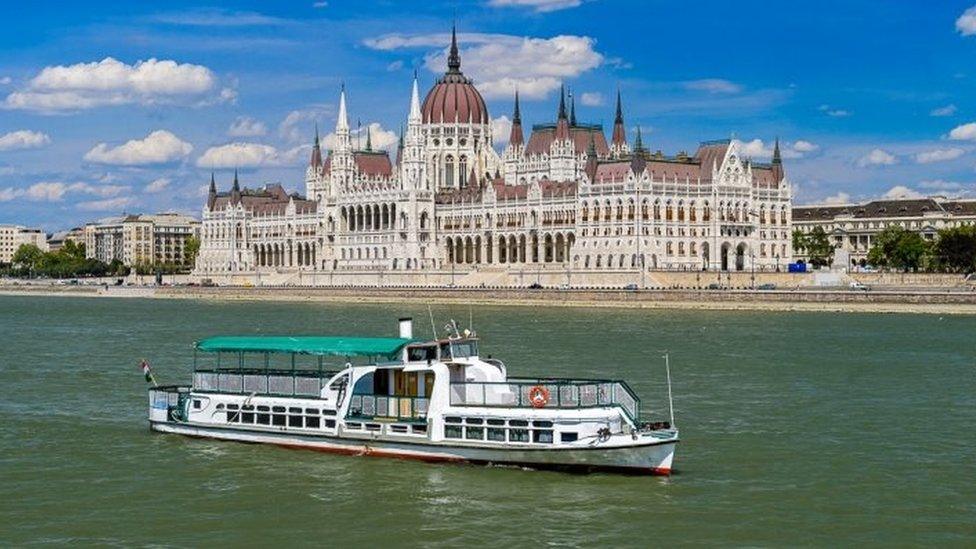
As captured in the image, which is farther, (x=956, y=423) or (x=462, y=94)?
(x=462, y=94)

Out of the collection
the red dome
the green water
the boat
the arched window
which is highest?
the red dome

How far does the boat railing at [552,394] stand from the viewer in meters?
31.9

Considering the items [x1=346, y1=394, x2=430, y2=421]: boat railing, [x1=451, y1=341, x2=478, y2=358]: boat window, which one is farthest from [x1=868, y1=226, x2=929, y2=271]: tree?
[x1=346, y1=394, x2=430, y2=421]: boat railing

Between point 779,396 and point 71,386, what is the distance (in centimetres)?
2494

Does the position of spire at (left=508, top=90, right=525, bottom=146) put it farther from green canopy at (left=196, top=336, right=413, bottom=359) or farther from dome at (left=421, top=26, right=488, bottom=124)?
green canopy at (left=196, top=336, right=413, bottom=359)

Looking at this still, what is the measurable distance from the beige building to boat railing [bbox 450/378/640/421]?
498 ft

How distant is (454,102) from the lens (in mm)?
181875

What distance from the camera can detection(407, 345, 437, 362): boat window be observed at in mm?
34281

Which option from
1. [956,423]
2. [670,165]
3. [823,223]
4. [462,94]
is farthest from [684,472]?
[823,223]

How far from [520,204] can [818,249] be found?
39.7 meters

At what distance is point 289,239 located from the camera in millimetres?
193375

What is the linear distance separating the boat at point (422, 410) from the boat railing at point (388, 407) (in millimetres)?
25

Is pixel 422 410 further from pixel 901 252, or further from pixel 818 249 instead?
pixel 818 249

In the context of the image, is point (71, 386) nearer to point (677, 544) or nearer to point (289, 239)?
point (677, 544)
